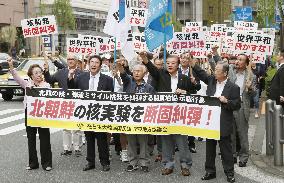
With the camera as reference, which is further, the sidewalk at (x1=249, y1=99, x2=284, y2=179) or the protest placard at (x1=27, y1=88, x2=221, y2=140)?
the sidewalk at (x1=249, y1=99, x2=284, y2=179)

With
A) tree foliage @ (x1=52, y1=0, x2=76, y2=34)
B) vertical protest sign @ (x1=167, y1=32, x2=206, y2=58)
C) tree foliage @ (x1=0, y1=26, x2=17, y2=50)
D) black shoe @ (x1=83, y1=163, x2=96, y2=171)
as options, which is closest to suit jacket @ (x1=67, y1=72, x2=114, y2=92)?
black shoe @ (x1=83, y1=163, x2=96, y2=171)

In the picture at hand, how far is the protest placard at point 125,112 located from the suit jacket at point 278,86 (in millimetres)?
1780

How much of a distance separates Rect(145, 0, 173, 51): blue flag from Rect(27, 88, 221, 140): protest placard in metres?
1.43

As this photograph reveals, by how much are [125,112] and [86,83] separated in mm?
858

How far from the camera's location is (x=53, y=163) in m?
9.34

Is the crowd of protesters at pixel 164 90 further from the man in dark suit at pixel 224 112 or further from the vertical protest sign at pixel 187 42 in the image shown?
the vertical protest sign at pixel 187 42

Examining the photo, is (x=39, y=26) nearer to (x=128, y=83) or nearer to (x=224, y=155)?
(x=128, y=83)

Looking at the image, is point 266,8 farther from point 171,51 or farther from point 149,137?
point 149,137

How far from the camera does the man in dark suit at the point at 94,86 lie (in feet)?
28.8

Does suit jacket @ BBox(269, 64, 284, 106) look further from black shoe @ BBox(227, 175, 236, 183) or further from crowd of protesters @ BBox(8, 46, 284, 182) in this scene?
black shoe @ BBox(227, 175, 236, 183)

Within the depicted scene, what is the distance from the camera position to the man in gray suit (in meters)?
9.00

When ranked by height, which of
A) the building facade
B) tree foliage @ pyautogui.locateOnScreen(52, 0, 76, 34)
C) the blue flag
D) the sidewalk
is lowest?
the sidewalk

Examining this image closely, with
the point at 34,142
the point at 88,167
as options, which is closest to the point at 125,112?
the point at 88,167

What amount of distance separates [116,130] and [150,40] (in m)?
1.87
